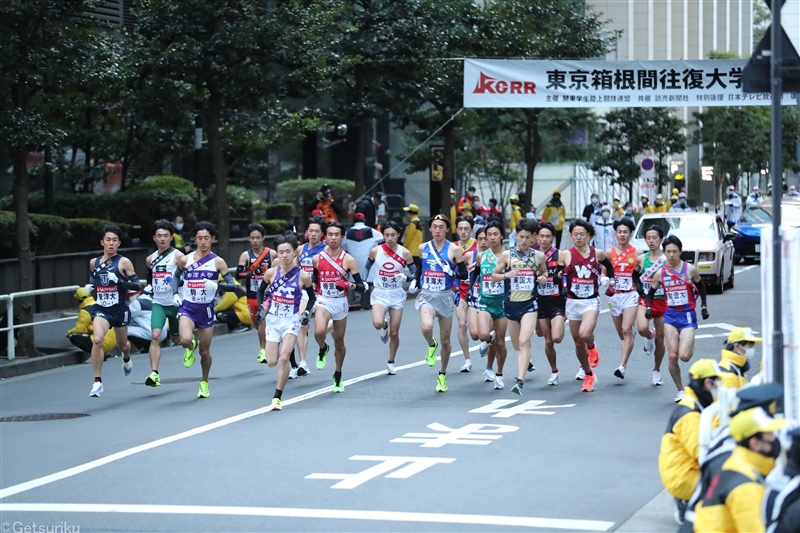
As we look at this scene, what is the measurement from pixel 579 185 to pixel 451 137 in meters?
27.7

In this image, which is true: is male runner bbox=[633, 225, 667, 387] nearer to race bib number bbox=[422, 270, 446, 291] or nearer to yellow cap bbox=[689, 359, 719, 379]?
race bib number bbox=[422, 270, 446, 291]

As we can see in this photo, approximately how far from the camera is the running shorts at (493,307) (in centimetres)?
1381

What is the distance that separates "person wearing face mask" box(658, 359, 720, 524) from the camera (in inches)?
292

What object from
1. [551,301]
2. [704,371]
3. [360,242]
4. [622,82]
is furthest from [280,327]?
[622,82]

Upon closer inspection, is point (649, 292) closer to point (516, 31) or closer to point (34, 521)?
point (34, 521)

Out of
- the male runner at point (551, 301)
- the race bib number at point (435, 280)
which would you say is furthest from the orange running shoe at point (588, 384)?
the race bib number at point (435, 280)

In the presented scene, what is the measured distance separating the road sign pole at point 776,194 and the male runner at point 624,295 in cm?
630

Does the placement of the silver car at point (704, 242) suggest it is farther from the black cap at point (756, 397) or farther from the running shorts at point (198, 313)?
the black cap at point (756, 397)

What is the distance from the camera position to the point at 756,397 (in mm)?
6035

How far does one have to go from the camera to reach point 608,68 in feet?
76.0

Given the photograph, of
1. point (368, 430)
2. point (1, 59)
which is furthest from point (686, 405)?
point (1, 59)

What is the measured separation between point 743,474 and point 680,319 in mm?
7238

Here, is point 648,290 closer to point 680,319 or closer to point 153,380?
point 680,319

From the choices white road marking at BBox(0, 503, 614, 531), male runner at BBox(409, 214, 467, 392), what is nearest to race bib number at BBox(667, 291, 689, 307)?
male runner at BBox(409, 214, 467, 392)
